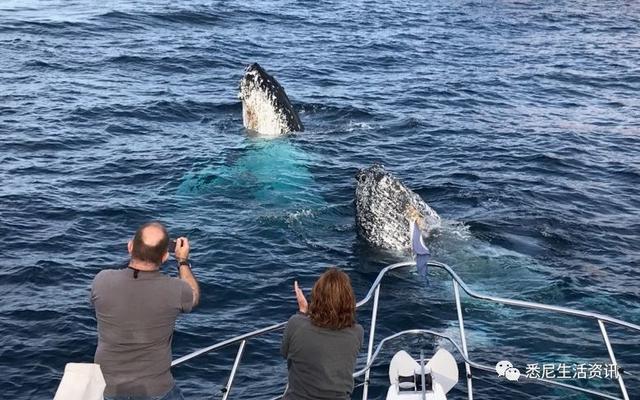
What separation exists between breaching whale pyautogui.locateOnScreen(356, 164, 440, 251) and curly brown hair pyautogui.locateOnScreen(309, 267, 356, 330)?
34.9ft

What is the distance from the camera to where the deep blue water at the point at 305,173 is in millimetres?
15555

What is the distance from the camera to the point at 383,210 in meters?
18.7

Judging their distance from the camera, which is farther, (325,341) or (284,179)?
(284,179)

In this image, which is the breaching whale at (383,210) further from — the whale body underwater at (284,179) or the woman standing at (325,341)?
the woman standing at (325,341)

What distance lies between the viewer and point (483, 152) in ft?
86.0

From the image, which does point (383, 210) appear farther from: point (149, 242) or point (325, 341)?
point (149, 242)

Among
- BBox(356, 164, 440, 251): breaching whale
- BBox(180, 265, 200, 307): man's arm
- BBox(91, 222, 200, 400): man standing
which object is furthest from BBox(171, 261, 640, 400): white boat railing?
BBox(356, 164, 440, 251): breaching whale

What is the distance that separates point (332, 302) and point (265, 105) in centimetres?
1819

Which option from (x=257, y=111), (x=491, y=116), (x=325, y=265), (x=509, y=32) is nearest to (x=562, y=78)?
(x=491, y=116)

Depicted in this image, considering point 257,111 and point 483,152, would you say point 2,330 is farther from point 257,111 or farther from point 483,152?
point 483,152

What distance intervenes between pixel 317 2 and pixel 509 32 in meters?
12.3

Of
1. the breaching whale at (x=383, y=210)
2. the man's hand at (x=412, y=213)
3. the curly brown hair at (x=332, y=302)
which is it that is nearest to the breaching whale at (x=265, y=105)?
the breaching whale at (x=383, y=210)

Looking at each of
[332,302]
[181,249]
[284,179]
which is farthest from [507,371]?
[284,179]

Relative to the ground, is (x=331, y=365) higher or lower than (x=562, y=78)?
higher
